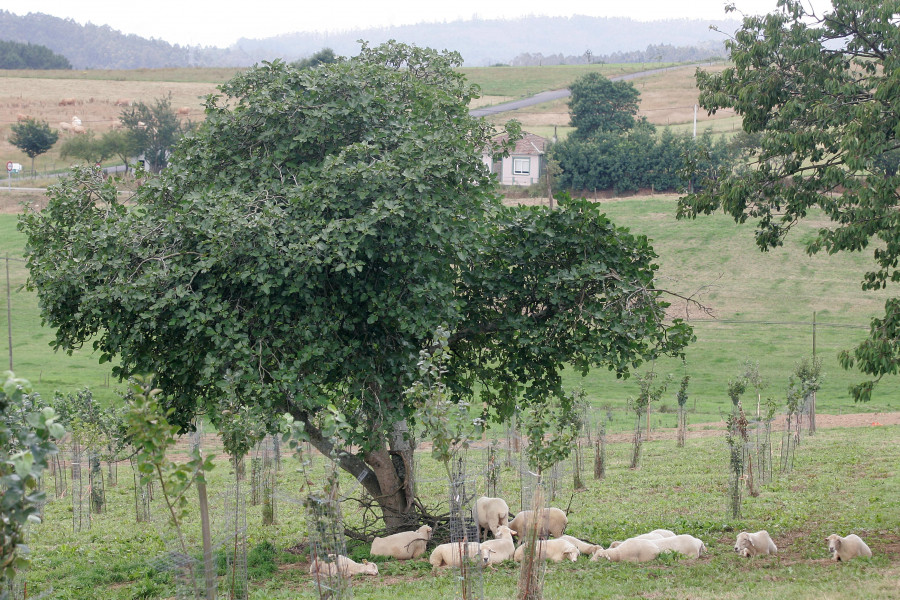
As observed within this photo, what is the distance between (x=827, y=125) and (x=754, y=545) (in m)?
6.71

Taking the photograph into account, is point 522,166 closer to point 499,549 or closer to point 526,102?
point 526,102

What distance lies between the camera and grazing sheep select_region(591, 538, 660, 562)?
38.8 feet

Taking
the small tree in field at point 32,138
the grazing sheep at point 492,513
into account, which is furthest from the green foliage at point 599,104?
the grazing sheep at point 492,513

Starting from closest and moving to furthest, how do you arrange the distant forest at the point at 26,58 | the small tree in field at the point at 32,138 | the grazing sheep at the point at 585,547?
the grazing sheep at the point at 585,547, the small tree in field at the point at 32,138, the distant forest at the point at 26,58

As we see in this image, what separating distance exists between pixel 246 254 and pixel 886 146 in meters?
9.51

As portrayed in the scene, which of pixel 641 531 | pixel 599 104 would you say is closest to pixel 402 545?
pixel 641 531

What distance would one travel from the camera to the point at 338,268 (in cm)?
1027

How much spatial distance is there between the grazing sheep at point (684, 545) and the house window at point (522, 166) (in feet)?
204

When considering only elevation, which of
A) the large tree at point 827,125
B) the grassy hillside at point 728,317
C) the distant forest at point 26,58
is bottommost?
the grassy hillside at point 728,317

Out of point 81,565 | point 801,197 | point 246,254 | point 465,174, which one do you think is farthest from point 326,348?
point 801,197

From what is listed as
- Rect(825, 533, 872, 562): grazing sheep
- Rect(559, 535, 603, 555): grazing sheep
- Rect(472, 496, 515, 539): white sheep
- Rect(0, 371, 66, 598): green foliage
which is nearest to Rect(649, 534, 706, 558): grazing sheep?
Rect(559, 535, 603, 555): grazing sheep

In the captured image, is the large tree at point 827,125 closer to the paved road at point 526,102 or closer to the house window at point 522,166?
the house window at point 522,166

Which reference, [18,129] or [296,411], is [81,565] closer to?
[296,411]

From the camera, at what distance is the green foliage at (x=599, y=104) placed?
73000 millimetres
